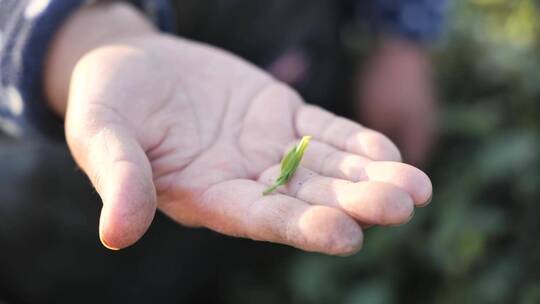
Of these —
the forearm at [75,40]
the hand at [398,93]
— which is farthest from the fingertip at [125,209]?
the hand at [398,93]

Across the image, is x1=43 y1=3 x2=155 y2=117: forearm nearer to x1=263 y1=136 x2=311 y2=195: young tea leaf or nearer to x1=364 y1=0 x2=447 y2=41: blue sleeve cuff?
x1=263 y1=136 x2=311 y2=195: young tea leaf

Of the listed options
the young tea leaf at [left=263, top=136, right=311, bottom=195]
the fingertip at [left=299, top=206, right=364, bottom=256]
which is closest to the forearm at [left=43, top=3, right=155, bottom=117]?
the young tea leaf at [left=263, top=136, right=311, bottom=195]

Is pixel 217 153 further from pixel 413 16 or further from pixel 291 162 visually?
pixel 413 16

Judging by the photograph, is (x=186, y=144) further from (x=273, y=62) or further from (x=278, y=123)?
(x=273, y=62)

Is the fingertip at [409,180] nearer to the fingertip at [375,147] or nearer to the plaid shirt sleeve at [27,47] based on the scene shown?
the fingertip at [375,147]

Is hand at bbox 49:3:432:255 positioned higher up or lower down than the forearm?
higher up

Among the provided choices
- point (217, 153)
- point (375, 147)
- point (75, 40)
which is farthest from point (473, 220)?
point (75, 40)
